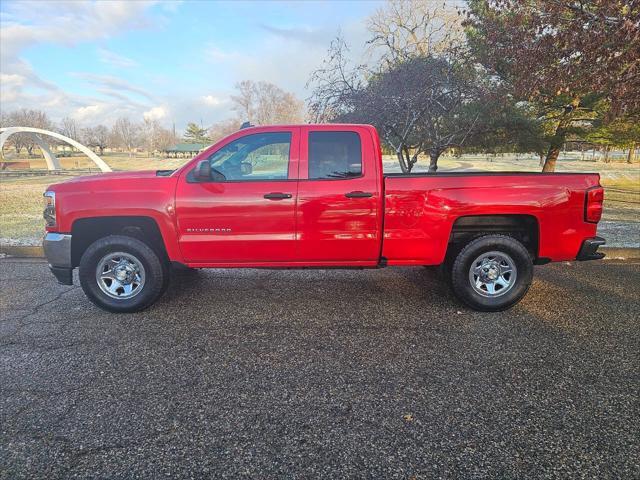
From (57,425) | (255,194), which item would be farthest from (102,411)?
(255,194)

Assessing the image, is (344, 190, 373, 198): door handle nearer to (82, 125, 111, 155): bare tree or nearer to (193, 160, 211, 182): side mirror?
(193, 160, 211, 182): side mirror

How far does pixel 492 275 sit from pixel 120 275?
3.92 meters

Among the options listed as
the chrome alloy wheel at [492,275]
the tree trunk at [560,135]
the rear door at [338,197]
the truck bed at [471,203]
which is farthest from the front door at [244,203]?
the tree trunk at [560,135]

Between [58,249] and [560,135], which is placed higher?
[560,135]

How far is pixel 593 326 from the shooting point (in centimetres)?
372

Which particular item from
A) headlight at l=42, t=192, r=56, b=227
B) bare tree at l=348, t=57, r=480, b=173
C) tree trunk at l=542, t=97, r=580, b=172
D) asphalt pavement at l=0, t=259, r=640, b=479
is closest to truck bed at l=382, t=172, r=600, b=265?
asphalt pavement at l=0, t=259, r=640, b=479

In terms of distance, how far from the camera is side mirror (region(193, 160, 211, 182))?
3.69 m

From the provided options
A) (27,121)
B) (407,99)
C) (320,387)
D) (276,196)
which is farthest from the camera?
(27,121)

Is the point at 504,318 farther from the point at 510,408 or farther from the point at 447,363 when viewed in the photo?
the point at 510,408

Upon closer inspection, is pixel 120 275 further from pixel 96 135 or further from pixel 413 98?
pixel 96 135

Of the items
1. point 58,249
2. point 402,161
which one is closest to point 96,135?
point 402,161

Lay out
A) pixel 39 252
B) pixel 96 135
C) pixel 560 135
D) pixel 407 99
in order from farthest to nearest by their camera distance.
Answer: pixel 96 135 → pixel 560 135 → pixel 407 99 → pixel 39 252

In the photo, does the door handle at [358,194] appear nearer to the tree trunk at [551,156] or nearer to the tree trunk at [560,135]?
the tree trunk at [560,135]

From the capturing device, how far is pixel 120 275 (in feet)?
13.2
